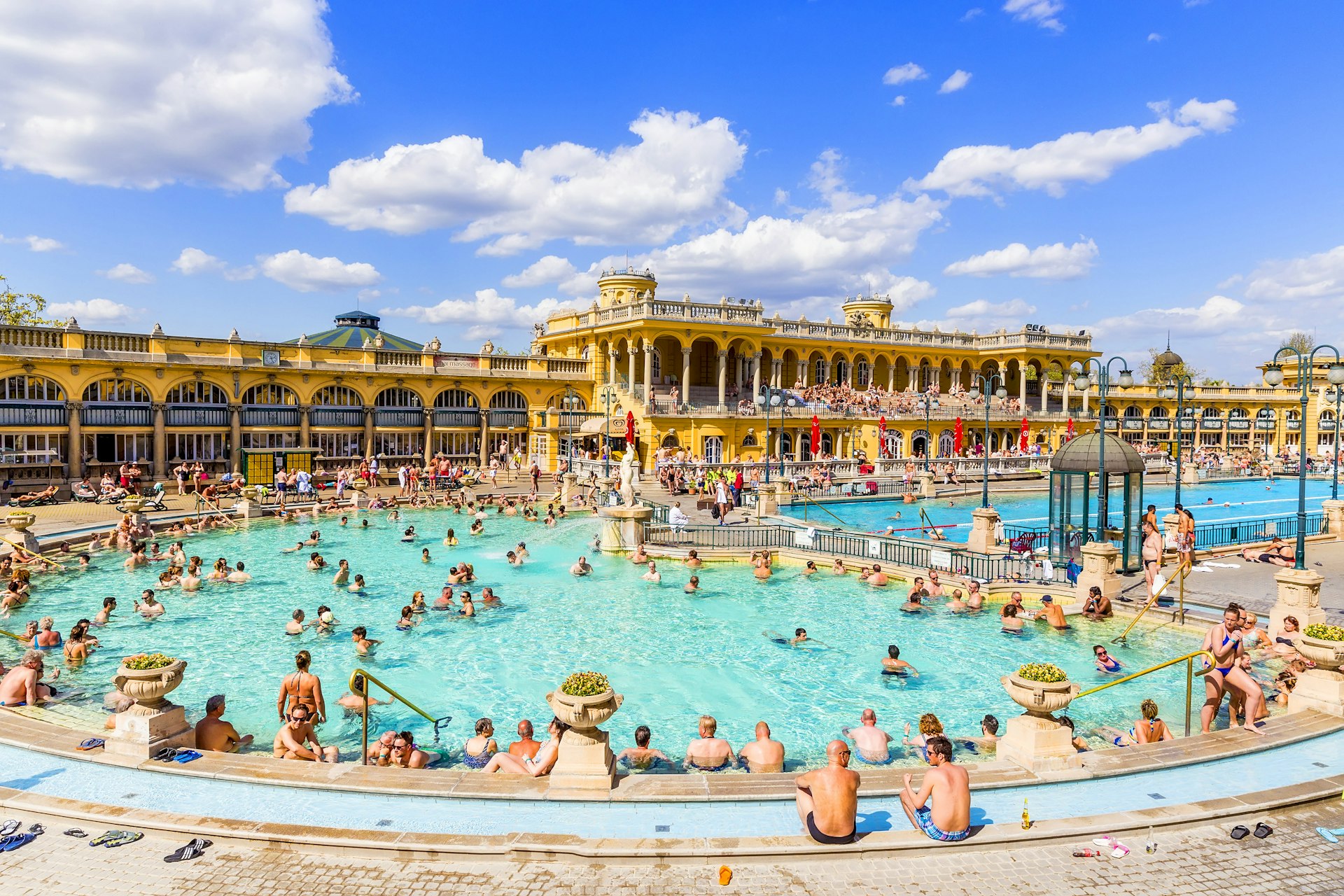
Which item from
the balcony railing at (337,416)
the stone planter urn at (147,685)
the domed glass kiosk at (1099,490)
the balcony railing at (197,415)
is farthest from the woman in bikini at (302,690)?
the balcony railing at (337,416)

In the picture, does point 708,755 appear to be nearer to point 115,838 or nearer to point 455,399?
point 115,838

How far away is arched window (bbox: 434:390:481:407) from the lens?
43.1 metres

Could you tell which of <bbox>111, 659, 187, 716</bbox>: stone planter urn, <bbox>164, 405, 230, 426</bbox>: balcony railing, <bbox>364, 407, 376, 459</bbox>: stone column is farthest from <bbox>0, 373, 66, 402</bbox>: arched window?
<bbox>111, 659, 187, 716</bbox>: stone planter urn

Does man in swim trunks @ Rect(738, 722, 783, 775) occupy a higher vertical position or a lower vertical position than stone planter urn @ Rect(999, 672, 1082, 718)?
lower

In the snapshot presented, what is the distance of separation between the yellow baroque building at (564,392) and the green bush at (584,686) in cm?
3086

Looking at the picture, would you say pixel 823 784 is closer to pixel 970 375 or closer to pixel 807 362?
pixel 807 362

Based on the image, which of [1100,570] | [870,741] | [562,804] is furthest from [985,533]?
[562,804]

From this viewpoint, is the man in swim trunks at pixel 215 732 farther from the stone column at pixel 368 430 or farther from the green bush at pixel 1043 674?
the stone column at pixel 368 430

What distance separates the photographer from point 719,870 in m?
6.40

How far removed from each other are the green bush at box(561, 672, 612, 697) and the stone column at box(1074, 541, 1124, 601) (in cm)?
1308

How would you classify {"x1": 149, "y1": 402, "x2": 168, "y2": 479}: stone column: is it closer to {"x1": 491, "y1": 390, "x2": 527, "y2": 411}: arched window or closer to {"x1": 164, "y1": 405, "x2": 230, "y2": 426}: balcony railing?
{"x1": 164, "y1": 405, "x2": 230, "y2": 426}: balcony railing

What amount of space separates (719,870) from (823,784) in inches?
44.5

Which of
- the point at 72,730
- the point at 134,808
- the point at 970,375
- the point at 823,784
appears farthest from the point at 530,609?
the point at 970,375

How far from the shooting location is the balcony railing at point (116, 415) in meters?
33.8
